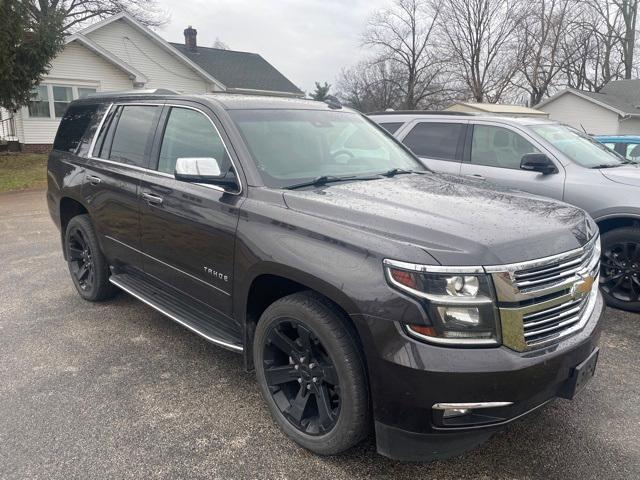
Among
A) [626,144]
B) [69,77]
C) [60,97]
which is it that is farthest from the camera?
[60,97]

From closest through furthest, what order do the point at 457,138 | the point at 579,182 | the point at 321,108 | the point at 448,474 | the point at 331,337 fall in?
the point at 331,337, the point at 448,474, the point at 321,108, the point at 579,182, the point at 457,138

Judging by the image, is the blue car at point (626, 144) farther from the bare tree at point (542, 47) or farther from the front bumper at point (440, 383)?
the bare tree at point (542, 47)

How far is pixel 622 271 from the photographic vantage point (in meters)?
4.89

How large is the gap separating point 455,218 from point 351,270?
1.99ft

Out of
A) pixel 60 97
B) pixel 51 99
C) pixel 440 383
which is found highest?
pixel 60 97

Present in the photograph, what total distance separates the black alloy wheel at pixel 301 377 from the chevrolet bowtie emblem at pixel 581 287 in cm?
125

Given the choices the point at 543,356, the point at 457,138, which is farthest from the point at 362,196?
the point at 457,138

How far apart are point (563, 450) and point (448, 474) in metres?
0.70

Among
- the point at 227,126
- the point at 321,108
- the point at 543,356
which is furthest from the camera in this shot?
the point at 321,108

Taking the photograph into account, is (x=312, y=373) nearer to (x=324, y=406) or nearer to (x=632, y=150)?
(x=324, y=406)

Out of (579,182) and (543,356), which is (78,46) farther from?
(543,356)

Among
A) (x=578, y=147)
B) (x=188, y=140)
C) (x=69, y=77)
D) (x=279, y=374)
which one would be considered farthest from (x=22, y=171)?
(x=279, y=374)

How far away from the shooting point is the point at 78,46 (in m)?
20.8

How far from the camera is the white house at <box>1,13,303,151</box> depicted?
20.4m
